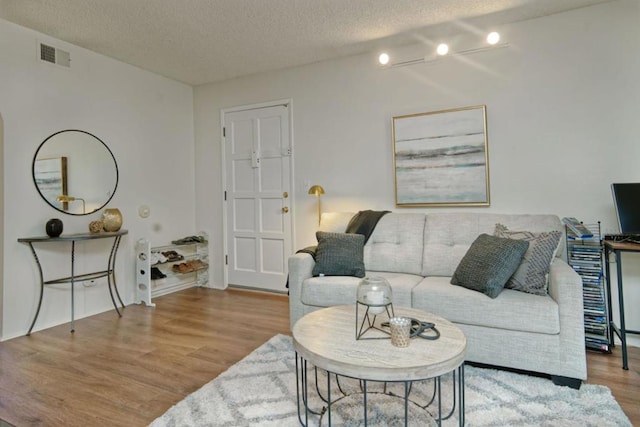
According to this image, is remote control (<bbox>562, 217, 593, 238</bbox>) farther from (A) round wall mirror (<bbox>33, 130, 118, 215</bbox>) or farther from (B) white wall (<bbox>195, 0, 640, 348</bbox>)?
(A) round wall mirror (<bbox>33, 130, 118, 215</bbox>)

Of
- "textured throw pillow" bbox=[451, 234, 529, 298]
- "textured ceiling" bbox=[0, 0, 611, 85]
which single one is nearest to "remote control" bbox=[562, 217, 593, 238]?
"textured throw pillow" bbox=[451, 234, 529, 298]

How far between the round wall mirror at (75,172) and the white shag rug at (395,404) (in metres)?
2.36

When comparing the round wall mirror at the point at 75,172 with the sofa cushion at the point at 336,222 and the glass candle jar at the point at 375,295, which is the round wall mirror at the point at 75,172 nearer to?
the sofa cushion at the point at 336,222

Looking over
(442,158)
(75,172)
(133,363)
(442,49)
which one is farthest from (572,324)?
(75,172)

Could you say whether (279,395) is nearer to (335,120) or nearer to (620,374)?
(620,374)

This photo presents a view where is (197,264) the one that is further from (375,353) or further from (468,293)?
(375,353)

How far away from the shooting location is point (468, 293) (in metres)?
2.23

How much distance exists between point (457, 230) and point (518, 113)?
1.15 meters

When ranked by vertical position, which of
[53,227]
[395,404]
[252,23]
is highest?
[252,23]

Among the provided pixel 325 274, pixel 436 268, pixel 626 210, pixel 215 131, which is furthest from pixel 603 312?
pixel 215 131

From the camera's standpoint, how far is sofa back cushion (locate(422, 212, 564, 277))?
268 centimetres

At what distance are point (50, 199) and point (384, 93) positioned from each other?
128 inches

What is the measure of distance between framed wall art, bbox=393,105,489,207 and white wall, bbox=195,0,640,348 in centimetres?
9

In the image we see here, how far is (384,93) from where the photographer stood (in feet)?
11.6
